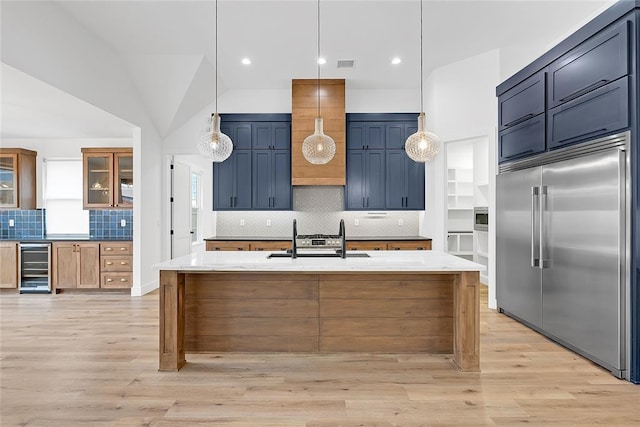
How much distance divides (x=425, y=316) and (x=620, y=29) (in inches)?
97.2

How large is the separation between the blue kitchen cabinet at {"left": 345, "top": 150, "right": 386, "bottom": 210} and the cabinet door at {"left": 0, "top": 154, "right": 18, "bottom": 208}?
5.11 meters

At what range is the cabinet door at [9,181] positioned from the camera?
5973 millimetres

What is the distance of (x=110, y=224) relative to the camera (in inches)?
241

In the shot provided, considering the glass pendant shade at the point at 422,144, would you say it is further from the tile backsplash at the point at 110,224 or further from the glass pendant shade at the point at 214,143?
the tile backsplash at the point at 110,224

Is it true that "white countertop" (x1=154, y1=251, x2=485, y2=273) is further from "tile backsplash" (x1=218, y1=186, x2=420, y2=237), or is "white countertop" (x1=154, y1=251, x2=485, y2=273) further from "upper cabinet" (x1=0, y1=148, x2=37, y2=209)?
"upper cabinet" (x1=0, y1=148, x2=37, y2=209)

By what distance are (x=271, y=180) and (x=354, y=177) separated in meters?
1.28

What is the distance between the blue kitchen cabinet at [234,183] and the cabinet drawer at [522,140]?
140 inches

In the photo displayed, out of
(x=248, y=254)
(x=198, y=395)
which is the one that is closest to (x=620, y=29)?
(x=248, y=254)

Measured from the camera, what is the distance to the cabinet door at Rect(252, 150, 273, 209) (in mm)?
5977

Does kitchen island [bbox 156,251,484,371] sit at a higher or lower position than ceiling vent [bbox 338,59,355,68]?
lower

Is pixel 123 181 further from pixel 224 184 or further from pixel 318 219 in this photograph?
pixel 318 219

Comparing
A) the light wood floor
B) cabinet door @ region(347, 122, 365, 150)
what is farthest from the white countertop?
cabinet door @ region(347, 122, 365, 150)

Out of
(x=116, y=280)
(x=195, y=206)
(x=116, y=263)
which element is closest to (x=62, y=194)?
(x=116, y=263)

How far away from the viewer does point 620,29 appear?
2674 mm
